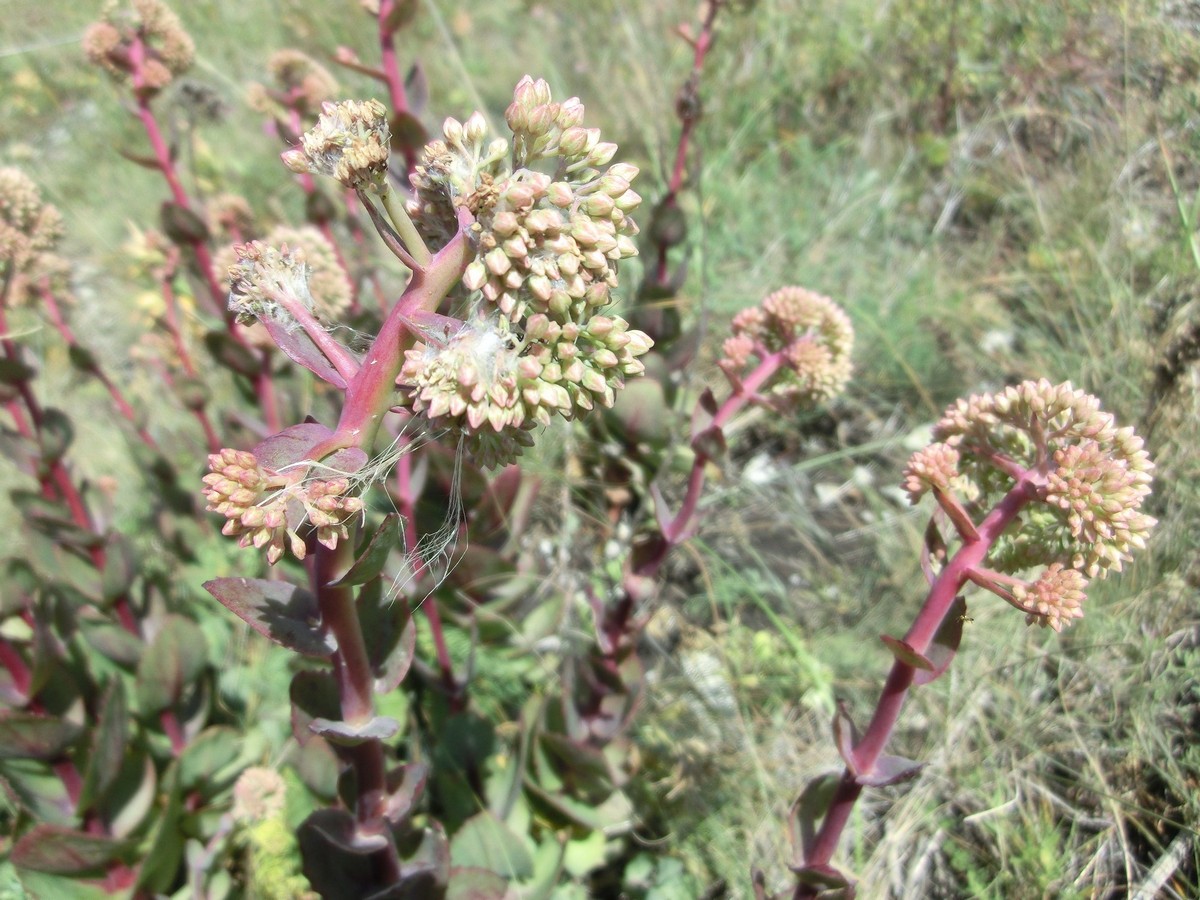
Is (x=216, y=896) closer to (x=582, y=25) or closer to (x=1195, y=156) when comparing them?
(x=1195, y=156)

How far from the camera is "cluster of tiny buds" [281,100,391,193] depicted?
1.18 m

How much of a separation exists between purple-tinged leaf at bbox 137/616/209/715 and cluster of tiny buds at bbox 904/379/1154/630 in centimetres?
205

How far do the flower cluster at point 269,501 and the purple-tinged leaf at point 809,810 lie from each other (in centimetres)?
123

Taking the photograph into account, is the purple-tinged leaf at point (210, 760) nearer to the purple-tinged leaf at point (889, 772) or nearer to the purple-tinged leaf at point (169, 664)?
the purple-tinged leaf at point (169, 664)

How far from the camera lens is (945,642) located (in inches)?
62.5

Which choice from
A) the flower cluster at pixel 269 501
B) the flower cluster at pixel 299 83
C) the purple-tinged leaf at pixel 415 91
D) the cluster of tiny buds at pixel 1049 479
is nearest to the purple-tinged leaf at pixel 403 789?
the flower cluster at pixel 269 501

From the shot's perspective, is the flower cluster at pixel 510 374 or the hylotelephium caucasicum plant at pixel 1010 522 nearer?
the flower cluster at pixel 510 374

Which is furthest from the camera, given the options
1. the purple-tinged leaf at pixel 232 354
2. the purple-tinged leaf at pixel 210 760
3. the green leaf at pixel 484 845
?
the purple-tinged leaf at pixel 232 354

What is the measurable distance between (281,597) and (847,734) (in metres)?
1.11

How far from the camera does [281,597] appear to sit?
56.7 inches

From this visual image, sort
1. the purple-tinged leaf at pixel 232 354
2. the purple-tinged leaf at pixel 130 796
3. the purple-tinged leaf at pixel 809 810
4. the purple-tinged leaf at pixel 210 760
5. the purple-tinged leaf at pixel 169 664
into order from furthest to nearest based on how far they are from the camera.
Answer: the purple-tinged leaf at pixel 232 354 < the purple-tinged leaf at pixel 210 760 < the purple-tinged leaf at pixel 169 664 < the purple-tinged leaf at pixel 130 796 < the purple-tinged leaf at pixel 809 810

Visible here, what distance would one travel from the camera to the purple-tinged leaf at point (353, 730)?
4.70ft

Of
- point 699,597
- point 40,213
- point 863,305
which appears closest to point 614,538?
point 699,597

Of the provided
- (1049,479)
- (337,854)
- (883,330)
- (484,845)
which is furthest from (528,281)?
(883,330)
